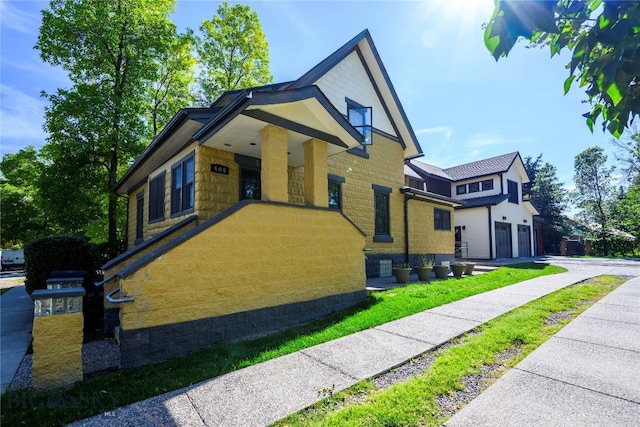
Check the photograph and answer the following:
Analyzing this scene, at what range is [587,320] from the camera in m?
5.73

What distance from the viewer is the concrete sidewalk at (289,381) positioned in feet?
9.39

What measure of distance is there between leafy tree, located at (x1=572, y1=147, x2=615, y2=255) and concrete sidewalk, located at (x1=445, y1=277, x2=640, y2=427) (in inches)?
1628

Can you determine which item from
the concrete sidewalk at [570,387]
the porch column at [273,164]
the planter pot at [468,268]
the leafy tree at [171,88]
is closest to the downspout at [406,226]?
the planter pot at [468,268]

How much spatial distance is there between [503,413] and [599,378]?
163 centimetres

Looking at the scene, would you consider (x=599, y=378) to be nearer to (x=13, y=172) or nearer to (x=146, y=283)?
(x=146, y=283)

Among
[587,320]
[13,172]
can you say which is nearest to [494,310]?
[587,320]

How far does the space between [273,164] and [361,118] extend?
7195 mm

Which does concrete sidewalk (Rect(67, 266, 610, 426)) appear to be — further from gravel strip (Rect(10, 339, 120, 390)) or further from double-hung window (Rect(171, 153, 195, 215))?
double-hung window (Rect(171, 153, 195, 215))

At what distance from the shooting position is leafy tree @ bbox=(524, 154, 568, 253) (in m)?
33.9

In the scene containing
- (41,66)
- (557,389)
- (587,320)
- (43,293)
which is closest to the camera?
(557,389)

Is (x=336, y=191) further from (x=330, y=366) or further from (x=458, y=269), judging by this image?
(x=330, y=366)

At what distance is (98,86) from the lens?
52.0 ft

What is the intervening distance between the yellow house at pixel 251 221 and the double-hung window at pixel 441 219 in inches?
185

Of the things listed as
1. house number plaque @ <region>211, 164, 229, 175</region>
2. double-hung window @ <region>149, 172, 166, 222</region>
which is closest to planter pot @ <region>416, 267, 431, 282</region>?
house number plaque @ <region>211, 164, 229, 175</region>
